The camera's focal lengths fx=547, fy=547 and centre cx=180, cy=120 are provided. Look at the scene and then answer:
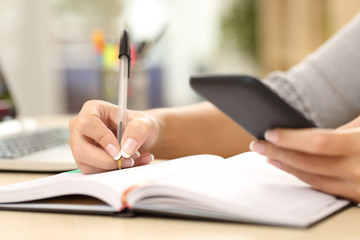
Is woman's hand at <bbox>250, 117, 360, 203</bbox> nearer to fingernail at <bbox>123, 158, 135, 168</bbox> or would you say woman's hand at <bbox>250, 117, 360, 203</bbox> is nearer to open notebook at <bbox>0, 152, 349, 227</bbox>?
open notebook at <bbox>0, 152, 349, 227</bbox>

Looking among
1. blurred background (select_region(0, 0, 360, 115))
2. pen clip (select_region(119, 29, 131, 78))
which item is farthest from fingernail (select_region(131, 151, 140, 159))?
blurred background (select_region(0, 0, 360, 115))

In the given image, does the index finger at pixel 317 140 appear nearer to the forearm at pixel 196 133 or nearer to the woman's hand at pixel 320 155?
the woman's hand at pixel 320 155

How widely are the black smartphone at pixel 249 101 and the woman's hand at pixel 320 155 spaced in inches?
0.5

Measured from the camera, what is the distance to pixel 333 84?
1133 millimetres

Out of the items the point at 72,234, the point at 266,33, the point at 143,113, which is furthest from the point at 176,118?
the point at 266,33

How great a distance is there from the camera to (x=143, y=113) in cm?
91

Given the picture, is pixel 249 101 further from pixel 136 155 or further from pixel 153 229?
pixel 136 155

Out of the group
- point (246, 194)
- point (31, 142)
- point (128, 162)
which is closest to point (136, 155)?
point (128, 162)

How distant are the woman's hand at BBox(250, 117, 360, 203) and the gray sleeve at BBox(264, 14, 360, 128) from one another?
53 cm

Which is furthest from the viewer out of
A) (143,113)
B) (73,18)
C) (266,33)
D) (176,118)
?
(73,18)

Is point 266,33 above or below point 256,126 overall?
below

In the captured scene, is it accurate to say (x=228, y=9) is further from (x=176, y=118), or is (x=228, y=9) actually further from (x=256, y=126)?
(x=256, y=126)

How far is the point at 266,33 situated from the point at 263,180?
4.24 metres

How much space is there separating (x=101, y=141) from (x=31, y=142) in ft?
1.50
